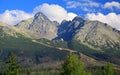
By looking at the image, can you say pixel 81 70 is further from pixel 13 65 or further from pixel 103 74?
pixel 13 65

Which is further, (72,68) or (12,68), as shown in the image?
(72,68)

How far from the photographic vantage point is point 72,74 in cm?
9044

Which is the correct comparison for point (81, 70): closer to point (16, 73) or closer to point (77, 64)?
point (77, 64)

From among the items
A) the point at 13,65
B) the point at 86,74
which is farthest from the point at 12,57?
the point at 86,74

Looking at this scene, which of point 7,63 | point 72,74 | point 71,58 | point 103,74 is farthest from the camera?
point 103,74

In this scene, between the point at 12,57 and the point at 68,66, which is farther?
the point at 68,66

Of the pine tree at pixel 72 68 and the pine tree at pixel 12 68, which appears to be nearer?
the pine tree at pixel 12 68

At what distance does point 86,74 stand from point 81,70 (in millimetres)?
3317

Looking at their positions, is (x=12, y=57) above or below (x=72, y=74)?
above

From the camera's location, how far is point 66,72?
300 feet

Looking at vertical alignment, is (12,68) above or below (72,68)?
above

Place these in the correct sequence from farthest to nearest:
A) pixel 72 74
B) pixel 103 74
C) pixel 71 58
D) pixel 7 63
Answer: pixel 103 74
pixel 71 58
pixel 72 74
pixel 7 63

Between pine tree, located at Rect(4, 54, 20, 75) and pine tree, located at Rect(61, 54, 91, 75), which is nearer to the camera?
pine tree, located at Rect(4, 54, 20, 75)

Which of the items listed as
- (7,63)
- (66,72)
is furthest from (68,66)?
(7,63)
